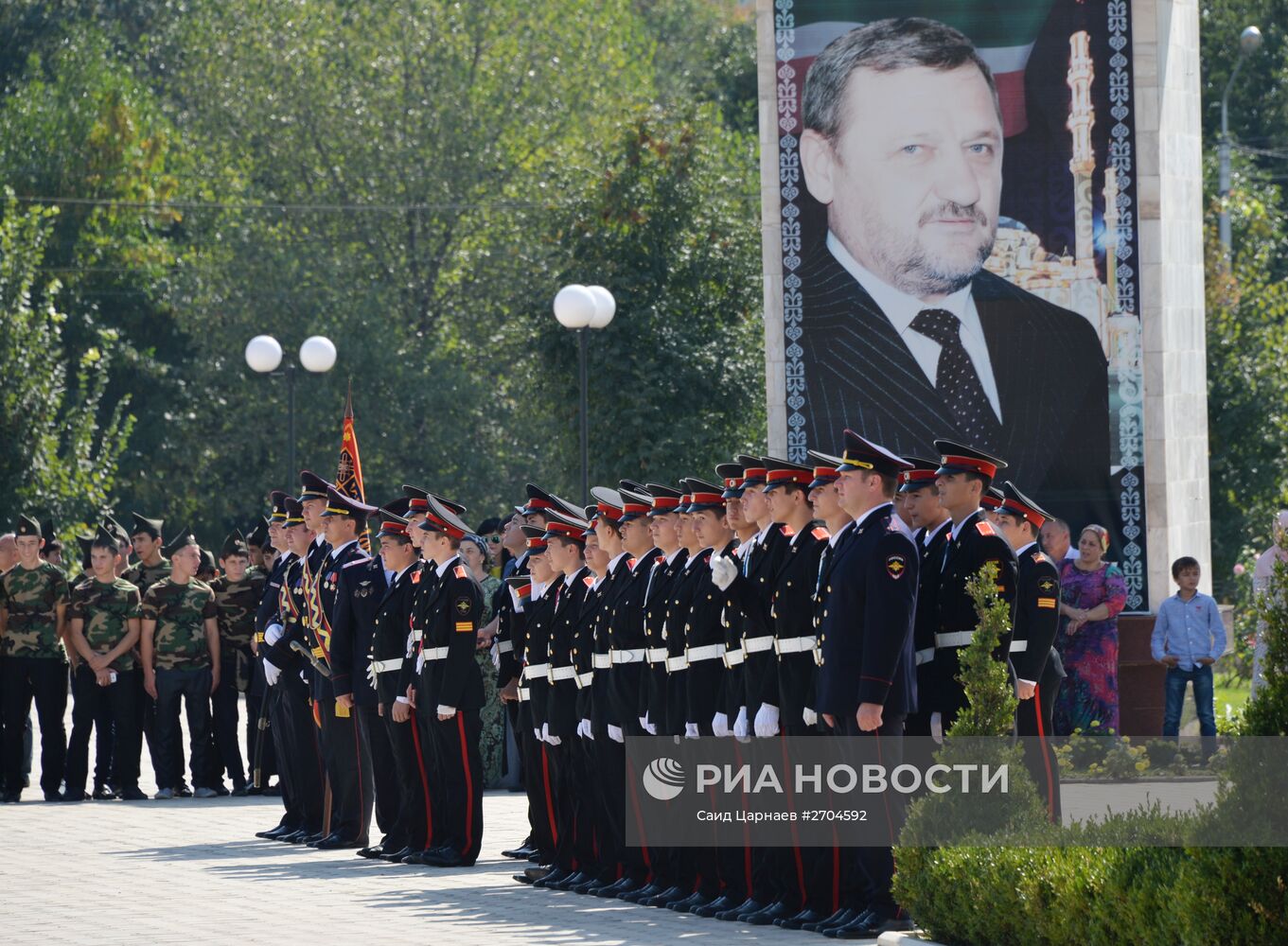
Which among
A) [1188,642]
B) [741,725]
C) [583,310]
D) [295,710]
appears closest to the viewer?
[741,725]

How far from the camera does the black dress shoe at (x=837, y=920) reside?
368 inches

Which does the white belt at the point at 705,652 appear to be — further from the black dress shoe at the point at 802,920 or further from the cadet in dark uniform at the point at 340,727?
the cadet in dark uniform at the point at 340,727

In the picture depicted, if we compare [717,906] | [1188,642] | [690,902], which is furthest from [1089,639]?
[717,906]

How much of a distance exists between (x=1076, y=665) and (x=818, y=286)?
3.96 metres

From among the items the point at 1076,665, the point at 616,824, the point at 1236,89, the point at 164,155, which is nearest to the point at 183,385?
the point at 164,155

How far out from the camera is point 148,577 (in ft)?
55.5

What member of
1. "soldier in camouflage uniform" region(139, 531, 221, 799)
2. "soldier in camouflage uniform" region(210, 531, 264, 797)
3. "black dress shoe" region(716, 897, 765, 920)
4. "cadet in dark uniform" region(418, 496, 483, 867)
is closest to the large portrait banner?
"soldier in camouflage uniform" region(210, 531, 264, 797)

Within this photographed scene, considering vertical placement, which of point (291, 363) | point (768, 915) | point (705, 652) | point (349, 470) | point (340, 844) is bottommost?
point (768, 915)

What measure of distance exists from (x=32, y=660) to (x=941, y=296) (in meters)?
7.50

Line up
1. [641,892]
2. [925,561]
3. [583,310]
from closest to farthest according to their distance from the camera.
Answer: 1. [925,561]
2. [641,892]
3. [583,310]

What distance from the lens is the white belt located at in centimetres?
1030

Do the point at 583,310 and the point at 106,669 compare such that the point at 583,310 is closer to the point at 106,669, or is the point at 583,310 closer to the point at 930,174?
the point at 930,174

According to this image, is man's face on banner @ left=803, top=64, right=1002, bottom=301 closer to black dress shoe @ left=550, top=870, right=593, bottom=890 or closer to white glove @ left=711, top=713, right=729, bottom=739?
black dress shoe @ left=550, top=870, right=593, bottom=890

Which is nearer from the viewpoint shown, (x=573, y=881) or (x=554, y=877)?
(x=573, y=881)
